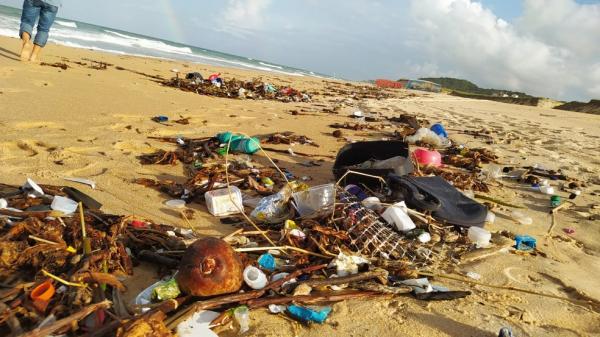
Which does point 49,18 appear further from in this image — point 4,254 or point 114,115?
point 4,254

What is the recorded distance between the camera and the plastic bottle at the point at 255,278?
6.83 feet

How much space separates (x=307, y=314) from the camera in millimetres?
1933

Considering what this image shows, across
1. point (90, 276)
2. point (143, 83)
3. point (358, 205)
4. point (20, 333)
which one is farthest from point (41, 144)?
point (143, 83)

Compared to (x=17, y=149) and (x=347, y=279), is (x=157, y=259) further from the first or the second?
(x=17, y=149)

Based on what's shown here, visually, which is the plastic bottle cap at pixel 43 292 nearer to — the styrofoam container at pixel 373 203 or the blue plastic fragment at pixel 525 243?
the styrofoam container at pixel 373 203

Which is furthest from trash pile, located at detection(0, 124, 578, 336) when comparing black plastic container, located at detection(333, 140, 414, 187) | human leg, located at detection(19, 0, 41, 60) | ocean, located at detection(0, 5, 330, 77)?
ocean, located at detection(0, 5, 330, 77)

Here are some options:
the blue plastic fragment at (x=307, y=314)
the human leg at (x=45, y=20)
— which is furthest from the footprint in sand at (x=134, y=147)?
the human leg at (x=45, y=20)

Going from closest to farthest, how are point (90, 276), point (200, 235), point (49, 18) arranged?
point (90, 276)
point (200, 235)
point (49, 18)

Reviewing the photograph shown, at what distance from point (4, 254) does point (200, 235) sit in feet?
3.78

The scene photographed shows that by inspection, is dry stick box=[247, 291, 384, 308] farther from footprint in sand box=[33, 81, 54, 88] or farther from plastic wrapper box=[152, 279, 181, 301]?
footprint in sand box=[33, 81, 54, 88]

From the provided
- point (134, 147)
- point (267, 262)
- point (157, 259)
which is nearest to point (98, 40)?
point (134, 147)

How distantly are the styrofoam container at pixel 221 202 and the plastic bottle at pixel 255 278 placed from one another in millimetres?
1015

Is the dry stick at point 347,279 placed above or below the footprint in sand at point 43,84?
below

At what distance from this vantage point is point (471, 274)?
253 centimetres
